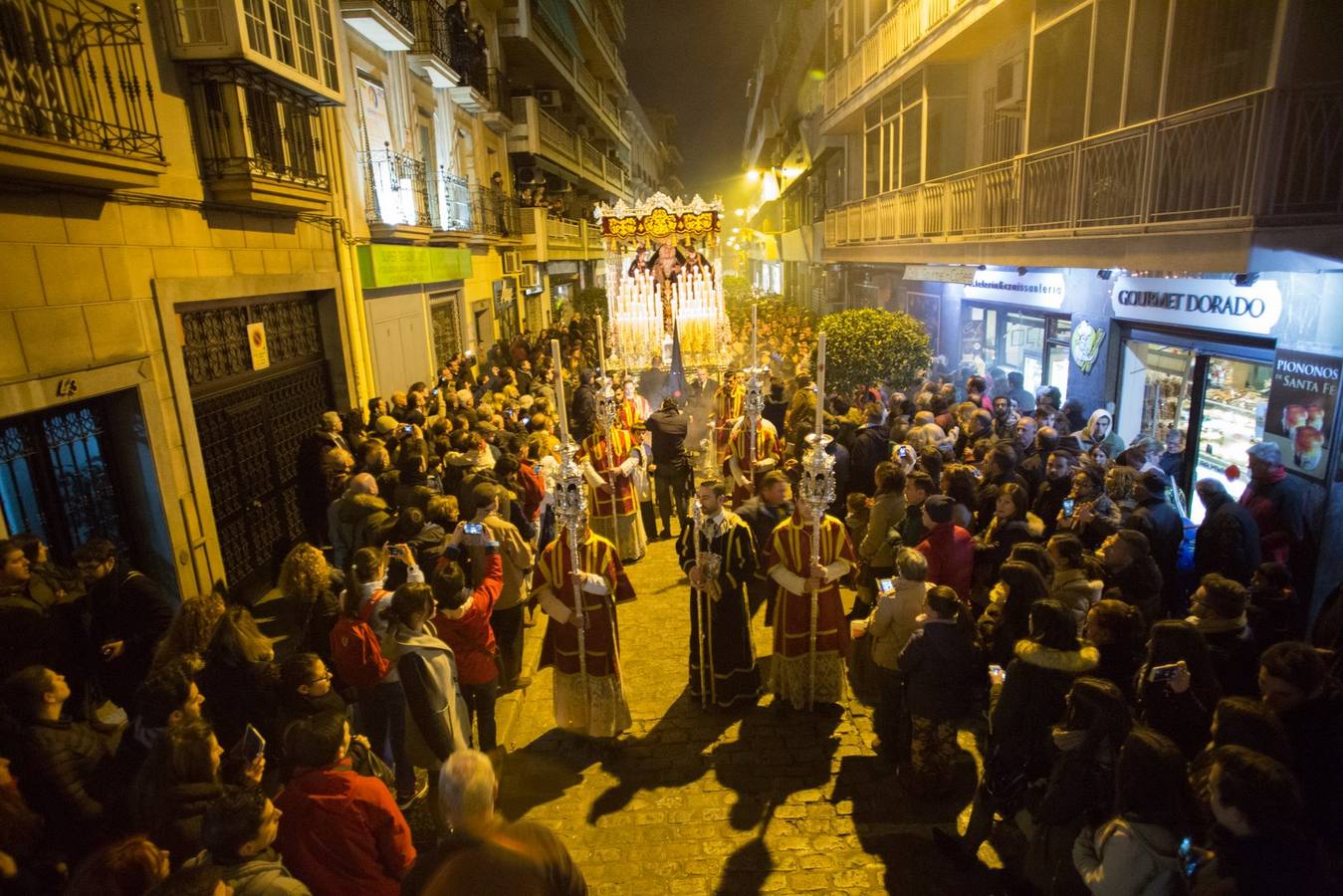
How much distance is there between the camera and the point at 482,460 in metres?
7.94

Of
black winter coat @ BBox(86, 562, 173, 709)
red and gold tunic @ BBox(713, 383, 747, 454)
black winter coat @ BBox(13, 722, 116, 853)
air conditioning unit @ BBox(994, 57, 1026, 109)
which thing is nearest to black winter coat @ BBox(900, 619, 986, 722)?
black winter coat @ BBox(13, 722, 116, 853)

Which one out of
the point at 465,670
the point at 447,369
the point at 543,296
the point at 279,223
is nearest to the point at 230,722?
the point at 465,670

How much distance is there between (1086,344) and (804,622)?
26.4ft

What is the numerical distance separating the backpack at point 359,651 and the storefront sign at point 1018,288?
11.5 meters

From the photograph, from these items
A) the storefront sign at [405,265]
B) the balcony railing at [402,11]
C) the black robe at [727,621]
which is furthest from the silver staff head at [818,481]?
the balcony railing at [402,11]

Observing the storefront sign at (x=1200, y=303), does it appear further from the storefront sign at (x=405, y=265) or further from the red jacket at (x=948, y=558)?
the storefront sign at (x=405, y=265)

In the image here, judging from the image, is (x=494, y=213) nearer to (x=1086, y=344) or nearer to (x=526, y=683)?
(x=1086, y=344)

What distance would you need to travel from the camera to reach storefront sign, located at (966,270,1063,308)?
12.1m

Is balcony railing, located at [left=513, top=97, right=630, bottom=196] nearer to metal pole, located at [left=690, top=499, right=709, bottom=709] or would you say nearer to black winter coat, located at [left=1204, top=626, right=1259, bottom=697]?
metal pole, located at [left=690, top=499, right=709, bottom=709]

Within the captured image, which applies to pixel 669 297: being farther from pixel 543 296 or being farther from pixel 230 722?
pixel 543 296

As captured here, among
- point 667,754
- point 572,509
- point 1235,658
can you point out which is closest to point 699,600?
point 667,754

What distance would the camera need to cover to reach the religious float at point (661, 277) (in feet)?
51.5

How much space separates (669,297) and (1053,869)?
→ 13.6 metres

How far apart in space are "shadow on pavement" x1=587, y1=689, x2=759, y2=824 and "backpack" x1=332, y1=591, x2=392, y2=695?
1808 millimetres
